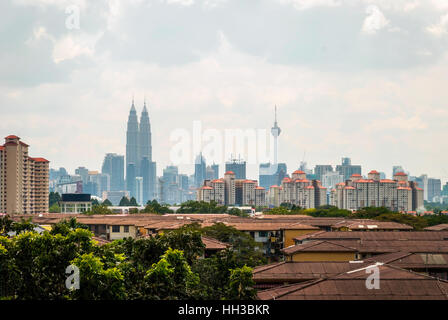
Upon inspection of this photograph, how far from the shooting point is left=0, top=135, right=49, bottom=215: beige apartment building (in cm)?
10919

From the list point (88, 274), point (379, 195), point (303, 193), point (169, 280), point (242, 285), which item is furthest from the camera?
point (303, 193)

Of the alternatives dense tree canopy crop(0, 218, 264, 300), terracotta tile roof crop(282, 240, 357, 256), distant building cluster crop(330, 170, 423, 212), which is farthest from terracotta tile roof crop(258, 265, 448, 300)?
distant building cluster crop(330, 170, 423, 212)

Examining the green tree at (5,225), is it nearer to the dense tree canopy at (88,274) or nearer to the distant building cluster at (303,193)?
the dense tree canopy at (88,274)

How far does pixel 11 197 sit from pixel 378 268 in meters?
97.5

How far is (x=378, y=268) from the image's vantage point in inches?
811

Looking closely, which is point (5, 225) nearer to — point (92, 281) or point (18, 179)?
point (92, 281)

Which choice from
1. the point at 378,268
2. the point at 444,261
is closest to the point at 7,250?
the point at 378,268

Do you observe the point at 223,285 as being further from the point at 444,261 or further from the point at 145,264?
the point at 444,261

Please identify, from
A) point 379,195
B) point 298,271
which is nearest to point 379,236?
point 298,271

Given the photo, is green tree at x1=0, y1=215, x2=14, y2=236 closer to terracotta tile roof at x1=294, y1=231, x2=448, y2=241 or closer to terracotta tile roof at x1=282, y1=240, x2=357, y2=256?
terracotta tile roof at x1=282, y1=240, x2=357, y2=256

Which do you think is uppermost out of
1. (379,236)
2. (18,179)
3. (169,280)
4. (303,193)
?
(18,179)

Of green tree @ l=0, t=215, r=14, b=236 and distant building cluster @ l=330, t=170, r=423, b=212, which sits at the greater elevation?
green tree @ l=0, t=215, r=14, b=236

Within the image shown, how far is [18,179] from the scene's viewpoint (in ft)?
365

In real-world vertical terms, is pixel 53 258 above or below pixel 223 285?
above
